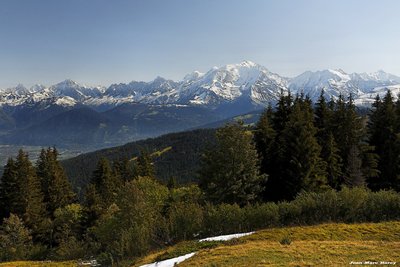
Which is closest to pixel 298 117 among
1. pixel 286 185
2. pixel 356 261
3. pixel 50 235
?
pixel 286 185

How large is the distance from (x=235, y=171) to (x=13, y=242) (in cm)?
3514

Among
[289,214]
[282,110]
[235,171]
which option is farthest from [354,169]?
[289,214]

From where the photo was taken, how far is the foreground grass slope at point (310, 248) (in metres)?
17.0

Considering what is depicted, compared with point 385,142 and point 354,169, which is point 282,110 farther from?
point 385,142

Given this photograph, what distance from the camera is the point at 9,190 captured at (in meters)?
60.2

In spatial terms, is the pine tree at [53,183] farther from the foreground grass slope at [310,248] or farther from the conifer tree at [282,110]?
the foreground grass slope at [310,248]

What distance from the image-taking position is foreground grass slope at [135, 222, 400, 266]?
1698 cm

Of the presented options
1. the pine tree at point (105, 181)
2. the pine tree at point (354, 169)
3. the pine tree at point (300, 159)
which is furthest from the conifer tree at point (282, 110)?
the pine tree at point (105, 181)

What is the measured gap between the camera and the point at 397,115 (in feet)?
162

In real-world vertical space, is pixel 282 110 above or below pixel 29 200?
above

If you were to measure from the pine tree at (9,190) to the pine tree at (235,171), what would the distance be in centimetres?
3721

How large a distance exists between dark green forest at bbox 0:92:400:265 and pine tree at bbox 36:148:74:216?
3967 mm

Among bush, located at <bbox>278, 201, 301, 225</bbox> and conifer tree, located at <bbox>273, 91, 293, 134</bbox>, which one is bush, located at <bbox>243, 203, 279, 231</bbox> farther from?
conifer tree, located at <bbox>273, 91, 293, 134</bbox>

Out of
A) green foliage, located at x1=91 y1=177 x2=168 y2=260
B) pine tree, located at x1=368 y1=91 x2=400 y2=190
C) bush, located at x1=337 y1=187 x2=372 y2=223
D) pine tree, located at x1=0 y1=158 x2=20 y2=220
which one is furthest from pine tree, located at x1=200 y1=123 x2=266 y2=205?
pine tree, located at x1=0 y1=158 x2=20 y2=220
